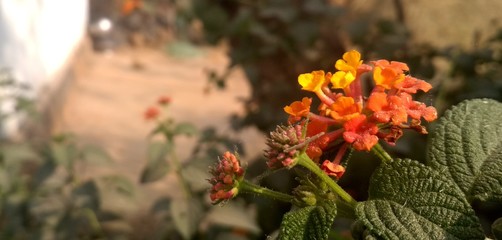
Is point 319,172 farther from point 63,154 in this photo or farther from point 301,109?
point 63,154

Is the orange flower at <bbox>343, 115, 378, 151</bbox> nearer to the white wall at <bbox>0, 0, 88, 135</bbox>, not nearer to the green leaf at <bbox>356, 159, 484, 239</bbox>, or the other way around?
the green leaf at <bbox>356, 159, 484, 239</bbox>

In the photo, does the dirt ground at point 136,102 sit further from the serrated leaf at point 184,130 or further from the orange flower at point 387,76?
the orange flower at point 387,76

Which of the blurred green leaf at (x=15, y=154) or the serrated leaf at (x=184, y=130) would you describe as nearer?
the serrated leaf at (x=184, y=130)

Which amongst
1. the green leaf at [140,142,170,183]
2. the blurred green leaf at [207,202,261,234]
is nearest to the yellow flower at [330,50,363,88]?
the blurred green leaf at [207,202,261,234]

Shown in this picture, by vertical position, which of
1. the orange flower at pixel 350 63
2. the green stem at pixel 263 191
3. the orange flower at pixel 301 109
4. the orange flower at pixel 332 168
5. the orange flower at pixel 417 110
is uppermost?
the orange flower at pixel 350 63

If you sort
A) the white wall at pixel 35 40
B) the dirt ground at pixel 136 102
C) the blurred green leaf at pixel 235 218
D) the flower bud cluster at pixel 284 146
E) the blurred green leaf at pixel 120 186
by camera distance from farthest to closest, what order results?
the dirt ground at pixel 136 102 → the white wall at pixel 35 40 → the blurred green leaf at pixel 120 186 → the blurred green leaf at pixel 235 218 → the flower bud cluster at pixel 284 146

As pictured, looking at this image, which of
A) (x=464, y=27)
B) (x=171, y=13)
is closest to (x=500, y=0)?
(x=464, y=27)

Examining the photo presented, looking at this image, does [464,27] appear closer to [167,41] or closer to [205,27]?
[205,27]

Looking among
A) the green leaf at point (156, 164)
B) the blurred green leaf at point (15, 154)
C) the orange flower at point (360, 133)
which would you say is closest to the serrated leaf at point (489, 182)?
the orange flower at point (360, 133)
